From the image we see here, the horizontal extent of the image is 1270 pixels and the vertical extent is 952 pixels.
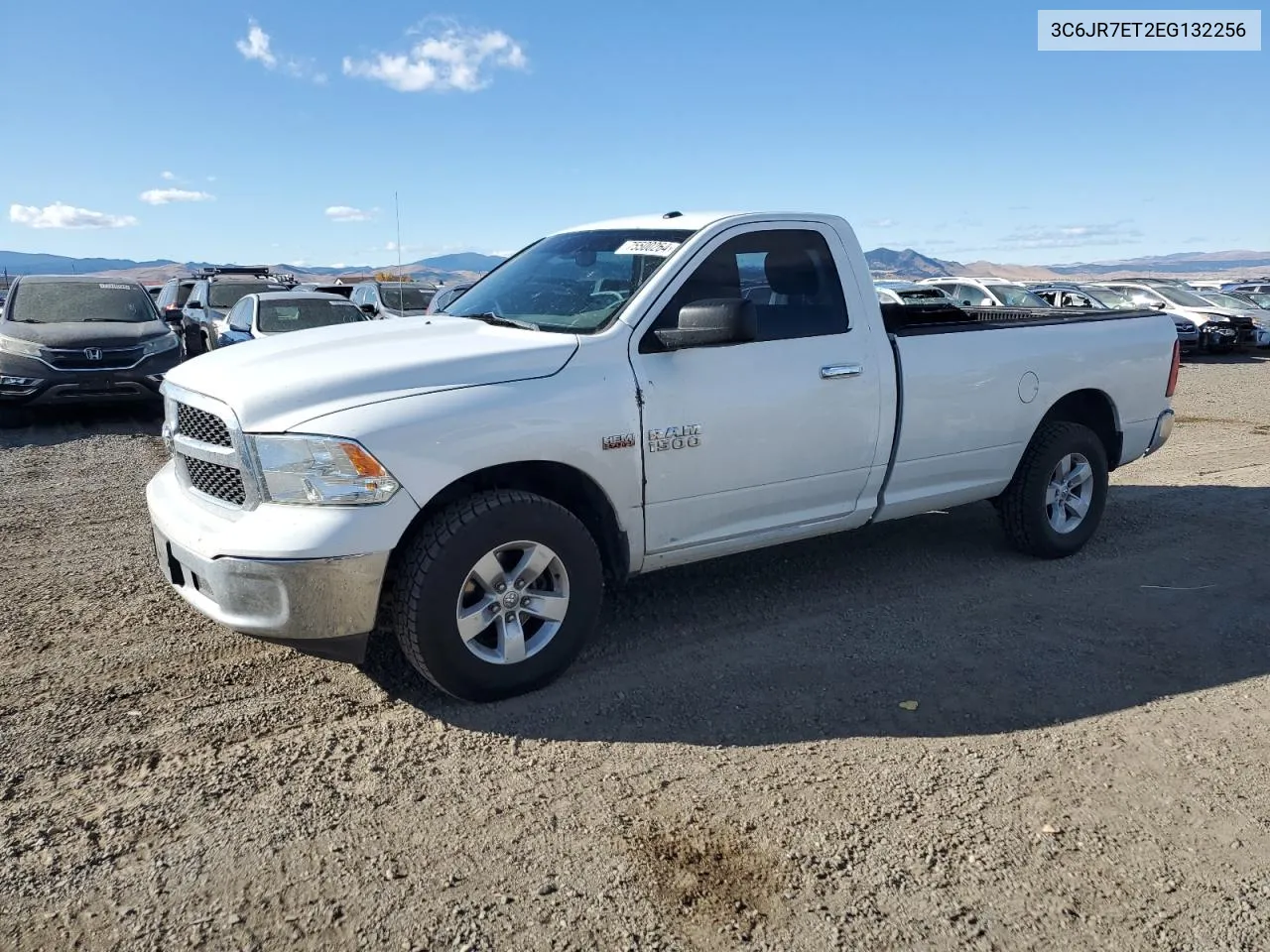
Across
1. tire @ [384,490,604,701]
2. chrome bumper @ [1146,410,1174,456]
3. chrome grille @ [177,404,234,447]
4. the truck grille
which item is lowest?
tire @ [384,490,604,701]

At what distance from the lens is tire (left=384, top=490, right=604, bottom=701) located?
3551 millimetres

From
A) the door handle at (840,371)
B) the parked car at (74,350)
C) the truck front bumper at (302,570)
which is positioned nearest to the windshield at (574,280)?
the door handle at (840,371)

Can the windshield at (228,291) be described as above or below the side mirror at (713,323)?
above

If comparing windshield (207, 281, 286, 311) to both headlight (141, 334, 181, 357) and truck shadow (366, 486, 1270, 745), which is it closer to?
headlight (141, 334, 181, 357)

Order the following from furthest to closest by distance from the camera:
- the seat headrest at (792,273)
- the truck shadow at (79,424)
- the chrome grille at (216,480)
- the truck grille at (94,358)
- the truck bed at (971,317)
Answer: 1. the truck grille at (94,358)
2. the truck shadow at (79,424)
3. the truck bed at (971,317)
4. the seat headrest at (792,273)
5. the chrome grille at (216,480)

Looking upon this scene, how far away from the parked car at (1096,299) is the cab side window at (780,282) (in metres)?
18.2

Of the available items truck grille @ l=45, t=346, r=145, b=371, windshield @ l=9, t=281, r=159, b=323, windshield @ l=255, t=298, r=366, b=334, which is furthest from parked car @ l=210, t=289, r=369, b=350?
truck grille @ l=45, t=346, r=145, b=371

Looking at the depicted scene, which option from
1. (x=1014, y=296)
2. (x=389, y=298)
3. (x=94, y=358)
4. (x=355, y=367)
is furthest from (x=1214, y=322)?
(x=355, y=367)

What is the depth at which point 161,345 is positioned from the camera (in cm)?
1109

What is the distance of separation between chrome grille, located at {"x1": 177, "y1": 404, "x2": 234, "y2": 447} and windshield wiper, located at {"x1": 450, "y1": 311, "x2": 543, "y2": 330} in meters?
1.31

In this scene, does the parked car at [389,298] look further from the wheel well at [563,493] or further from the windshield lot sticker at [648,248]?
the wheel well at [563,493]

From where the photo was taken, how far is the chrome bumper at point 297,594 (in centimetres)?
337

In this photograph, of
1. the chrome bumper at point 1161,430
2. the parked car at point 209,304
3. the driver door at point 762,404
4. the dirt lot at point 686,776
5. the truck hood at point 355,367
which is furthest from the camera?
the parked car at point 209,304

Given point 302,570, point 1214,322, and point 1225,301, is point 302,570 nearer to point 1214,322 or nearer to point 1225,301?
point 1214,322
